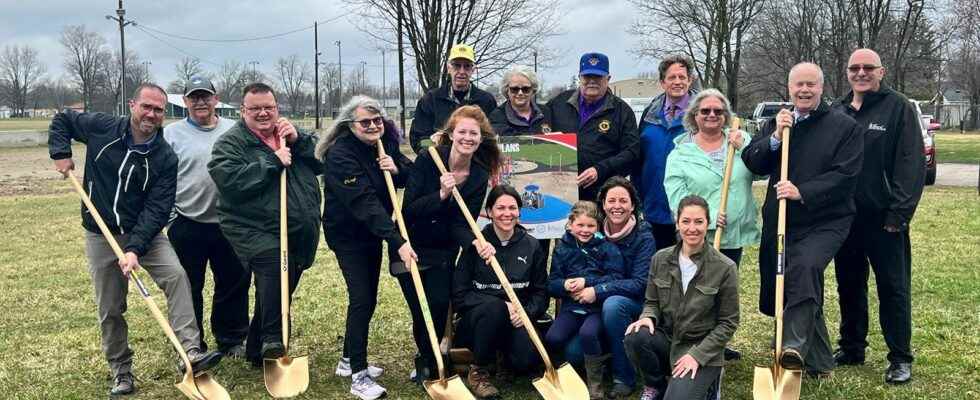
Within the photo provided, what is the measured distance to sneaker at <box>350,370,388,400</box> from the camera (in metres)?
5.26

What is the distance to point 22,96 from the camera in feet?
301

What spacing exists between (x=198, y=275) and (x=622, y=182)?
3.40 metres

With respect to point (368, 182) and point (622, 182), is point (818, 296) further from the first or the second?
point (368, 182)

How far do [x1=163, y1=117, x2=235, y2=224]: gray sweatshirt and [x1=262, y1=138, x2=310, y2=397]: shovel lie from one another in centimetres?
80

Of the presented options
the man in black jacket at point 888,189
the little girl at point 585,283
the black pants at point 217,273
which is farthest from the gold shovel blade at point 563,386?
the black pants at point 217,273

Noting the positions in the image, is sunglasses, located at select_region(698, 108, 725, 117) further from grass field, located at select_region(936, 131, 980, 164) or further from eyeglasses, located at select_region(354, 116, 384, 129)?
grass field, located at select_region(936, 131, 980, 164)

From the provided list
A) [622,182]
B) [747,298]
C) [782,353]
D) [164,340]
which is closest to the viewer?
[782,353]

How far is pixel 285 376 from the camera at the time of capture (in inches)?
211

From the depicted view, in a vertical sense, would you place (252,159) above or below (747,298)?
above

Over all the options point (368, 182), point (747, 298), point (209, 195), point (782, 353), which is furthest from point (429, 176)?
point (747, 298)

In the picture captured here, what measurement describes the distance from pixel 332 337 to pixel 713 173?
11.9 ft

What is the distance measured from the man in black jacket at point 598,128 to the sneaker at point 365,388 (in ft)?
6.99

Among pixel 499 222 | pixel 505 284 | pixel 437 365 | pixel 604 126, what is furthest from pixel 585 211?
pixel 437 365

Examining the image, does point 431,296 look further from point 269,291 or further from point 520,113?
point 520,113
